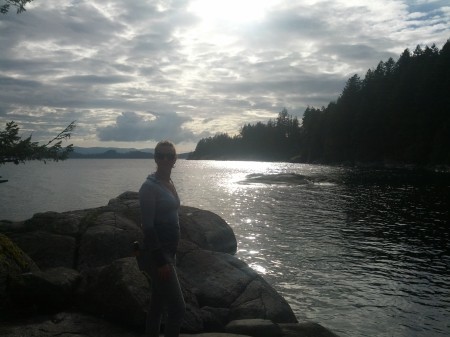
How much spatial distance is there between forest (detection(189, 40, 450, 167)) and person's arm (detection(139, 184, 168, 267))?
78.3 metres

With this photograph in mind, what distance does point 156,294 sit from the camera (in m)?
6.04

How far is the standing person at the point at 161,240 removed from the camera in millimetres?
5816

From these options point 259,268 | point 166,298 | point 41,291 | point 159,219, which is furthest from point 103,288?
point 259,268

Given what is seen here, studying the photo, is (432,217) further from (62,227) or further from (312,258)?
(62,227)

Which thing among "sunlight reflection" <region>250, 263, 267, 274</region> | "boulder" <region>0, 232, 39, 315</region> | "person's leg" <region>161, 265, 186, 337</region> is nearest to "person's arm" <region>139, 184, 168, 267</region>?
"person's leg" <region>161, 265, 186, 337</region>

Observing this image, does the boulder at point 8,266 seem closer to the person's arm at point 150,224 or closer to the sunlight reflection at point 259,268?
the person's arm at point 150,224

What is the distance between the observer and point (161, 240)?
6043mm

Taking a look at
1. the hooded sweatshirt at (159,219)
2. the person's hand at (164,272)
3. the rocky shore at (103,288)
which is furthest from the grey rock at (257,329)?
the person's hand at (164,272)

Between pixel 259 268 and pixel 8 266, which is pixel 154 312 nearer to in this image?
pixel 8 266

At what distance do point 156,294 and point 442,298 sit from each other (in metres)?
11.6

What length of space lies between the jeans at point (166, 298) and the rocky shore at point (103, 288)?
5.48ft

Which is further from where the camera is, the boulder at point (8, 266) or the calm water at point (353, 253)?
the calm water at point (353, 253)

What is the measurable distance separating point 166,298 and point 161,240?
88 cm

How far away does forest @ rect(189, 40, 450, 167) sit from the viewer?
257 feet
